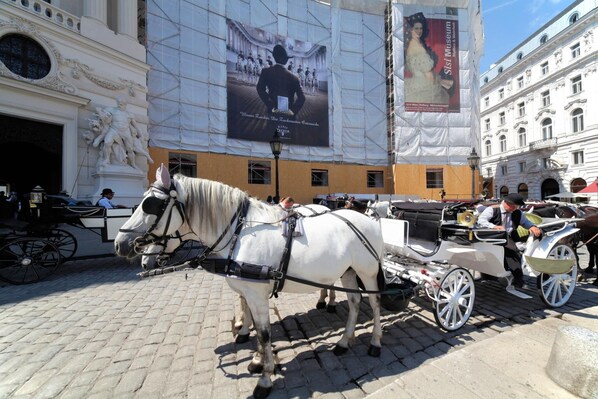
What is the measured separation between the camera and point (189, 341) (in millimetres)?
3082

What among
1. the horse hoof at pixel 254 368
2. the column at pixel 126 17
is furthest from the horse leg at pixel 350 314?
the column at pixel 126 17

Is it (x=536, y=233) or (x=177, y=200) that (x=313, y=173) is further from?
(x=177, y=200)

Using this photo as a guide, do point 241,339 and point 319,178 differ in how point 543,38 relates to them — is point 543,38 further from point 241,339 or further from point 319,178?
point 241,339

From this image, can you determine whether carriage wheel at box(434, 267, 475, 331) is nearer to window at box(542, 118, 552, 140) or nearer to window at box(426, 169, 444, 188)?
window at box(426, 169, 444, 188)

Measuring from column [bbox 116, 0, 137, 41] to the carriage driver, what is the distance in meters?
17.2

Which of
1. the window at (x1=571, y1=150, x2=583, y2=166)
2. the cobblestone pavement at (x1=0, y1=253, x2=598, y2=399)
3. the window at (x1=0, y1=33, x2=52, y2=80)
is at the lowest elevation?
the cobblestone pavement at (x1=0, y1=253, x2=598, y2=399)

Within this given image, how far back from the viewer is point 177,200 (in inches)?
93.4

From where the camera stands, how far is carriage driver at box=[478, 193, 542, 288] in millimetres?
3982

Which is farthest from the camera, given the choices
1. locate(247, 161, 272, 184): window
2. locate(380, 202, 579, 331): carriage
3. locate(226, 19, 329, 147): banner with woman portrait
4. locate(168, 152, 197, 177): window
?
locate(247, 161, 272, 184): window

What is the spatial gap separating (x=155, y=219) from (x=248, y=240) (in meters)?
0.81

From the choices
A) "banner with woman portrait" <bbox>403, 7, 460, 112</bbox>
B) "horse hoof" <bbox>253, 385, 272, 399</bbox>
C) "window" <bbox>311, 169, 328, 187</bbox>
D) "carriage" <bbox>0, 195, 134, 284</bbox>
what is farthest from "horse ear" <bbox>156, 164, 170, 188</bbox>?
"banner with woman portrait" <bbox>403, 7, 460, 112</bbox>

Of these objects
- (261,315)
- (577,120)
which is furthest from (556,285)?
(577,120)

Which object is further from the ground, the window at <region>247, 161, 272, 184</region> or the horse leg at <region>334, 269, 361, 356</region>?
the window at <region>247, 161, 272, 184</region>

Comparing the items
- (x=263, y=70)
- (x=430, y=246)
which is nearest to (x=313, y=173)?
(x=263, y=70)
